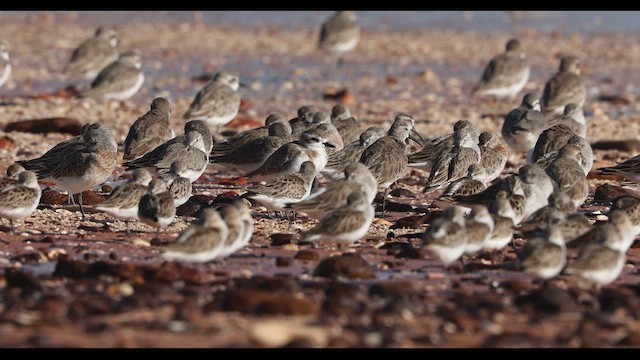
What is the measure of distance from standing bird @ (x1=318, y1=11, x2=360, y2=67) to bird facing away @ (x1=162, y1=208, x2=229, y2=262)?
62.3ft

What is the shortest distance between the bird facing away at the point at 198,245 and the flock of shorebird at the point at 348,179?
0.01 m

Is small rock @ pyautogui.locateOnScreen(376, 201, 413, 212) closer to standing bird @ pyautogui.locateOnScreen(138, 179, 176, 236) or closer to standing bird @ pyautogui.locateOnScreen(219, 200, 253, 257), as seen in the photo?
standing bird @ pyautogui.locateOnScreen(138, 179, 176, 236)

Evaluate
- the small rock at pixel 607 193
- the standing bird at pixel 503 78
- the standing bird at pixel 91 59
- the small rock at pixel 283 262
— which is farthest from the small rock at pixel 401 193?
the standing bird at pixel 91 59

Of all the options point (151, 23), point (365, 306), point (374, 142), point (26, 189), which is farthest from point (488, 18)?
point (365, 306)

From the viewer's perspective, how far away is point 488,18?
38.2 metres

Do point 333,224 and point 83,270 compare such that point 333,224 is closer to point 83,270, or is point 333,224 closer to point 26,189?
point 83,270

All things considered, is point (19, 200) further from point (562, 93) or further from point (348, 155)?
point (562, 93)

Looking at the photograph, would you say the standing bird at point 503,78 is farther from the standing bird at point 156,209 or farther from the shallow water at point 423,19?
the standing bird at point 156,209

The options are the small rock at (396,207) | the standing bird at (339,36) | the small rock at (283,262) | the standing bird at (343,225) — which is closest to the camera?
the small rock at (283,262)

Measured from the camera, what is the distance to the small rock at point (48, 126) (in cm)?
1869

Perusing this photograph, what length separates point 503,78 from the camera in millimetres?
23375

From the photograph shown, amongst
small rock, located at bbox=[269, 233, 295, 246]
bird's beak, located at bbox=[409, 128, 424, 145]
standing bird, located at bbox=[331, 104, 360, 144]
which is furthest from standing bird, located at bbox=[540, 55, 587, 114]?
small rock, located at bbox=[269, 233, 295, 246]

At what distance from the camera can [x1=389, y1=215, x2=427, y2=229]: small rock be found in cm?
1309

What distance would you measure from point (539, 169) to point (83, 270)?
530 cm
